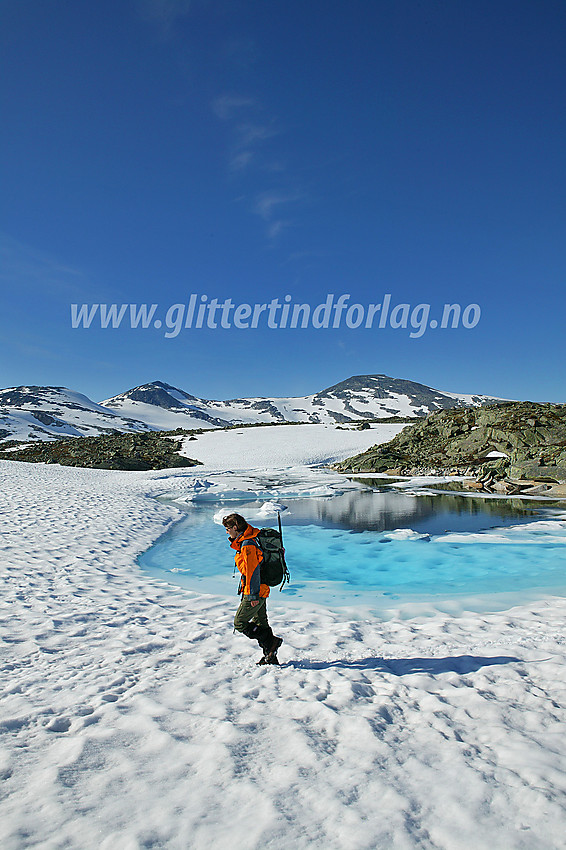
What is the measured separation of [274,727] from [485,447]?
43073mm

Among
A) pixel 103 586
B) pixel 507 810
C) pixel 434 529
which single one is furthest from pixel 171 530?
pixel 507 810

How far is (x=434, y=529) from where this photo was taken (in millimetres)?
18516

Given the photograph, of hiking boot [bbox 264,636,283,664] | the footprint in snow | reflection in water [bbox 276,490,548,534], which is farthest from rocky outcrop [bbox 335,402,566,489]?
the footprint in snow

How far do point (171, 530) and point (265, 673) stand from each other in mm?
13317

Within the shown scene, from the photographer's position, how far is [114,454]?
55625 mm

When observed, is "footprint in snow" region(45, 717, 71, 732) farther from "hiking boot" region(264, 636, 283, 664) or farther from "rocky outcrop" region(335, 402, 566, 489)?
"rocky outcrop" region(335, 402, 566, 489)

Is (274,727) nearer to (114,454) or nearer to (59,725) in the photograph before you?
(59,725)

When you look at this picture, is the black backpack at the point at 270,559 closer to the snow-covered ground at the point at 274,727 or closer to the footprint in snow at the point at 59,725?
the snow-covered ground at the point at 274,727

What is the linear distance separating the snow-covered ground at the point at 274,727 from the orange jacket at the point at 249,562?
120 cm

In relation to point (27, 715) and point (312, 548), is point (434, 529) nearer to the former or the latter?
point (312, 548)

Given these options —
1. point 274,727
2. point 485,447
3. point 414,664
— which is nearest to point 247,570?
point 274,727

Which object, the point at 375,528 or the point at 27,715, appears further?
the point at 375,528

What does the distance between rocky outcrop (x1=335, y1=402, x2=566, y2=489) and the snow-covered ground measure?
26590 mm

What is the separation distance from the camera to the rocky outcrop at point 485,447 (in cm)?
3322
